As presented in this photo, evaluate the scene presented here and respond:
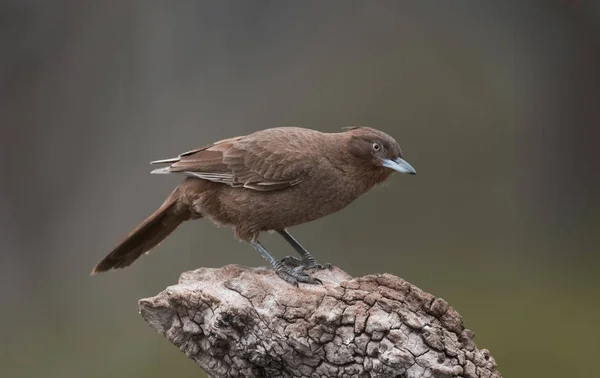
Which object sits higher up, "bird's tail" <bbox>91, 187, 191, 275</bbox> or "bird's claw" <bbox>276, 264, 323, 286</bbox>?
"bird's tail" <bbox>91, 187, 191, 275</bbox>

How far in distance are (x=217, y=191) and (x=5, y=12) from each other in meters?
4.68

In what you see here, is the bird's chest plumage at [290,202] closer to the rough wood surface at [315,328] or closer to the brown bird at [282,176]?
the brown bird at [282,176]

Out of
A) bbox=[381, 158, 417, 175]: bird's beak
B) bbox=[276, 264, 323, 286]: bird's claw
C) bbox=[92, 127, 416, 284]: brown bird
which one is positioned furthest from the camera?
bbox=[92, 127, 416, 284]: brown bird

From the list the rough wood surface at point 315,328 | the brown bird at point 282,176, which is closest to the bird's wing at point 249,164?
the brown bird at point 282,176

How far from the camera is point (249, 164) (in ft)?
16.4

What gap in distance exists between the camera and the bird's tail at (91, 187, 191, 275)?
5.29 meters

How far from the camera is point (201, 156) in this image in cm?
515

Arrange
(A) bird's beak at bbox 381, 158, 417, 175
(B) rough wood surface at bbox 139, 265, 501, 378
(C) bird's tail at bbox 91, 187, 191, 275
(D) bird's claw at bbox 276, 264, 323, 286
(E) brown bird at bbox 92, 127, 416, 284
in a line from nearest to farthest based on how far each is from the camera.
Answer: (B) rough wood surface at bbox 139, 265, 501, 378 → (D) bird's claw at bbox 276, 264, 323, 286 → (A) bird's beak at bbox 381, 158, 417, 175 → (E) brown bird at bbox 92, 127, 416, 284 → (C) bird's tail at bbox 91, 187, 191, 275

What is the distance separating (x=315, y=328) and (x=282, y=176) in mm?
1111

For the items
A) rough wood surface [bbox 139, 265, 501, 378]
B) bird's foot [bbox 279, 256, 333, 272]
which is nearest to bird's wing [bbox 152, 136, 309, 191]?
bird's foot [bbox 279, 256, 333, 272]

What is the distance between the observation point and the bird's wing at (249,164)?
493 centimetres

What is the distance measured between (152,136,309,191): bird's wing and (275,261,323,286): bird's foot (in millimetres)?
498

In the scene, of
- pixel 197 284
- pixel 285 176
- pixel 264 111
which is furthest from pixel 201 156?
pixel 264 111

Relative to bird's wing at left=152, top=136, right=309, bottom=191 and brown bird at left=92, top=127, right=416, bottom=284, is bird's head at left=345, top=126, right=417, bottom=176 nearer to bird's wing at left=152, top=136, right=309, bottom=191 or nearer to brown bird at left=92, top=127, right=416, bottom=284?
brown bird at left=92, top=127, right=416, bottom=284
